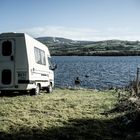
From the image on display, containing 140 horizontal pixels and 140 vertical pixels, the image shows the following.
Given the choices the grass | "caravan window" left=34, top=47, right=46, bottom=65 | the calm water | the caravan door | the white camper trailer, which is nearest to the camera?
the grass

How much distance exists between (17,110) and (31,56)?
5.59 metres

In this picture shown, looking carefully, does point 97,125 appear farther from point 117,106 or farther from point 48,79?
point 48,79

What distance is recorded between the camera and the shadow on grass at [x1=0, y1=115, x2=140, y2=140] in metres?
10.7

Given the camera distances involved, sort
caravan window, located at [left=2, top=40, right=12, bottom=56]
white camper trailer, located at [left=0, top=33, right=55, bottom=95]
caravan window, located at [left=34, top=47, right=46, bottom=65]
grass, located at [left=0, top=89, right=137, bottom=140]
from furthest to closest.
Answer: caravan window, located at [left=34, top=47, right=46, bottom=65], caravan window, located at [left=2, top=40, right=12, bottom=56], white camper trailer, located at [left=0, top=33, right=55, bottom=95], grass, located at [left=0, top=89, right=137, bottom=140]

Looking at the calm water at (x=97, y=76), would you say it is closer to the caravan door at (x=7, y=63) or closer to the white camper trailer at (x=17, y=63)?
the white camper trailer at (x=17, y=63)

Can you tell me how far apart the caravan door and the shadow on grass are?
7.38m

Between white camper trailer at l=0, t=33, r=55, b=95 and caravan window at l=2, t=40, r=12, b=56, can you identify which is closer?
white camper trailer at l=0, t=33, r=55, b=95

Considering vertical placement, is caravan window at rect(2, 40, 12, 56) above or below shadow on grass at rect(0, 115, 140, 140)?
above

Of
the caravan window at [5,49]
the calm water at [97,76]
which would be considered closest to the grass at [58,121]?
the caravan window at [5,49]

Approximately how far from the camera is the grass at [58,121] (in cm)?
1097

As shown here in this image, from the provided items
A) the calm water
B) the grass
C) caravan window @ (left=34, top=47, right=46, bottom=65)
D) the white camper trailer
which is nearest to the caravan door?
the white camper trailer

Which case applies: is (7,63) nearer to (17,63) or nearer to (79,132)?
(17,63)

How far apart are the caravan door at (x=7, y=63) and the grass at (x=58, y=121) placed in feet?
9.53

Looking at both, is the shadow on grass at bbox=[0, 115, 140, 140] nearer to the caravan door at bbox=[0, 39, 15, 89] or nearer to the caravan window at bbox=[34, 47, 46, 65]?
the caravan door at bbox=[0, 39, 15, 89]
